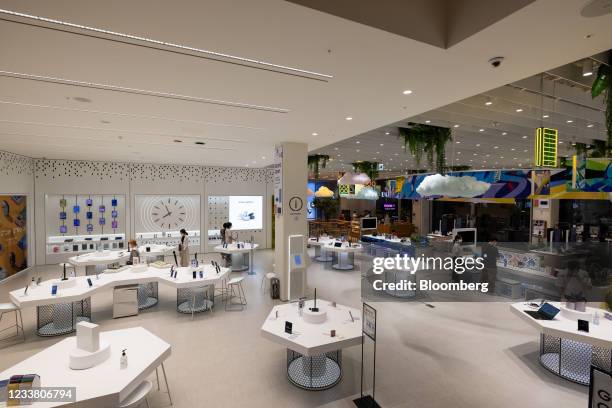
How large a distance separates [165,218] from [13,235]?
15.5ft

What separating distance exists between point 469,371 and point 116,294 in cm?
672

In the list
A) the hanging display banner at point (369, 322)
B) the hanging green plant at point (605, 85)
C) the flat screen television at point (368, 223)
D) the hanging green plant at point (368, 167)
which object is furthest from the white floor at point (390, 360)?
the hanging green plant at point (368, 167)

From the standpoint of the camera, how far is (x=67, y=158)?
11000mm

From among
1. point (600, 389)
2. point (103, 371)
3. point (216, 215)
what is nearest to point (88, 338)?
point (103, 371)

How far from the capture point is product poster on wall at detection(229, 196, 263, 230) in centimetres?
1437

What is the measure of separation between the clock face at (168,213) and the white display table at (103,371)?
9929 mm

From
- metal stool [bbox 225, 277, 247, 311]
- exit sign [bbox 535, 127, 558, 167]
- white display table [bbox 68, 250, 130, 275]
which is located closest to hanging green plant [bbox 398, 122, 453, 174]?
exit sign [bbox 535, 127, 558, 167]

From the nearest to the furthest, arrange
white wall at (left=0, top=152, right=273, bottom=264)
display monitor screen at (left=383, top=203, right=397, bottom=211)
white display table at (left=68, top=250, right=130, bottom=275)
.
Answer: white display table at (left=68, top=250, right=130, bottom=275) < white wall at (left=0, top=152, right=273, bottom=264) < display monitor screen at (left=383, top=203, right=397, bottom=211)

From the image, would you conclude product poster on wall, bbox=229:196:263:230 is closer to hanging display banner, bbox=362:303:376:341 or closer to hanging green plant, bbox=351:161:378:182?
hanging green plant, bbox=351:161:378:182

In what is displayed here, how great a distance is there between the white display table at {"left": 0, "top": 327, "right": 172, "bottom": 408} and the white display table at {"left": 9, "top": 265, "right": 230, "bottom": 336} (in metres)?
2.43

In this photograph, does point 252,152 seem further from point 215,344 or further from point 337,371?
point 337,371

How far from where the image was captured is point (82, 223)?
11977 mm

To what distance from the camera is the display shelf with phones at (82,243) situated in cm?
1155

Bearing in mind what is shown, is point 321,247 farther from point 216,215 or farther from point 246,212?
point 216,215
